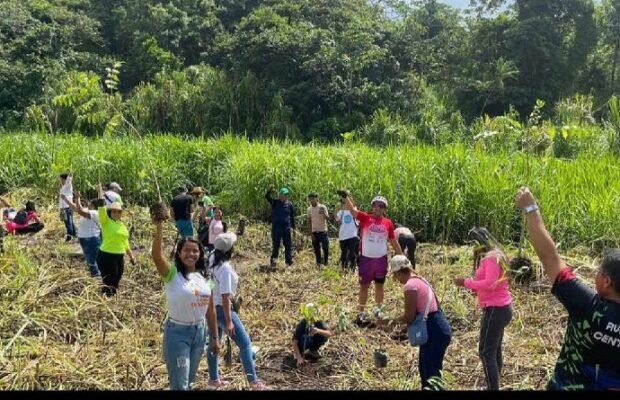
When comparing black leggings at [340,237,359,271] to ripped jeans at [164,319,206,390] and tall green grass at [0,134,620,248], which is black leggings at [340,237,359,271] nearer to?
tall green grass at [0,134,620,248]

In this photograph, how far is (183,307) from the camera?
3512mm

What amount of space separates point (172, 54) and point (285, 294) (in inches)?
791

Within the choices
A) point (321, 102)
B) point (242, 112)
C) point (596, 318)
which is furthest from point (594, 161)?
point (242, 112)

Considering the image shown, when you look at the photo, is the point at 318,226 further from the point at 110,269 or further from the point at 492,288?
the point at 492,288

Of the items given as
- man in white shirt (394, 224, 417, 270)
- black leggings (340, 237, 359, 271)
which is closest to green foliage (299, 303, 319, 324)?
man in white shirt (394, 224, 417, 270)

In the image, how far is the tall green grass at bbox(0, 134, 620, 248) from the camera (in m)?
9.63

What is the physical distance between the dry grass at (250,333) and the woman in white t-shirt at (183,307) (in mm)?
958

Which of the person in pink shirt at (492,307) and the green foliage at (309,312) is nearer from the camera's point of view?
the person in pink shirt at (492,307)

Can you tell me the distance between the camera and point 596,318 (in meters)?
2.44

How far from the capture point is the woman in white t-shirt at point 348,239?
8.05m

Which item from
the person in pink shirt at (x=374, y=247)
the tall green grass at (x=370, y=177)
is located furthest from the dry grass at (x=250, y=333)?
the tall green grass at (x=370, y=177)

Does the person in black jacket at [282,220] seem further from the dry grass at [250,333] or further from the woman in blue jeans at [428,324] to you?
the woman in blue jeans at [428,324]

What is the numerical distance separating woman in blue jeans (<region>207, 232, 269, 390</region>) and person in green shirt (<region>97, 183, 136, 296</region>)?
2172 millimetres

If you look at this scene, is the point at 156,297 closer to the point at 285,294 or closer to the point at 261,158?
the point at 285,294
